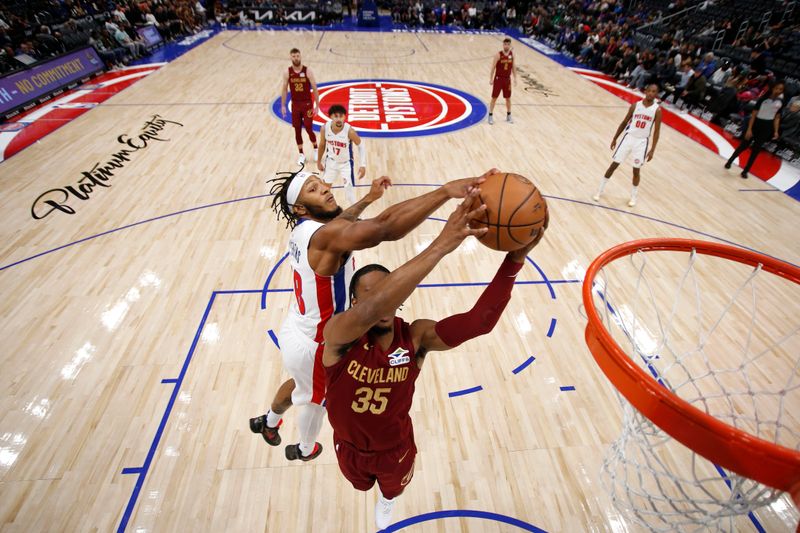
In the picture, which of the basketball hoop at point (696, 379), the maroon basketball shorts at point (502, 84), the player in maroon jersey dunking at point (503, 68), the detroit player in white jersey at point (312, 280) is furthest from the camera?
the maroon basketball shorts at point (502, 84)

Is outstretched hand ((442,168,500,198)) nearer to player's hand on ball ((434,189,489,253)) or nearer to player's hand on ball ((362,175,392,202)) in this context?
player's hand on ball ((434,189,489,253))

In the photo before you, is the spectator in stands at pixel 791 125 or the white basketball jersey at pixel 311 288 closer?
the white basketball jersey at pixel 311 288

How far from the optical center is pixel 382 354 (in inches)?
73.0

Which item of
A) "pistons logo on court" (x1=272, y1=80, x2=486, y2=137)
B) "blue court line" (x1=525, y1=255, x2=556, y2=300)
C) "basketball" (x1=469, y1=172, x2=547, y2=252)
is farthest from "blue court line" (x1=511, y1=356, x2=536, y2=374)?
"pistons logo on court" (x1=272, y1=80, x2=486, y2=137)

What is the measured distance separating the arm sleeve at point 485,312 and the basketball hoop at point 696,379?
0.56 metres

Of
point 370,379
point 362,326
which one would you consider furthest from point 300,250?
point 362,326

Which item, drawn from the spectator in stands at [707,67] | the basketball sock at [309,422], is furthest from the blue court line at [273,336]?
the spectator in stands at [707,67]

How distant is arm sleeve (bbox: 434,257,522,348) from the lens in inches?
68.6

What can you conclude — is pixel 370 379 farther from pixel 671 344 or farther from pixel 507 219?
pixel 671 344

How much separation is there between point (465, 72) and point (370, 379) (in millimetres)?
14091

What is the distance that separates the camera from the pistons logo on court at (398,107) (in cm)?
941

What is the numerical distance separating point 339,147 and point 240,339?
9.68ft

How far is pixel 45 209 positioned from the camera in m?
6.18

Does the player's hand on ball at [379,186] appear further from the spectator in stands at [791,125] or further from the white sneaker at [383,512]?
the spectator in stands at [791,125]
